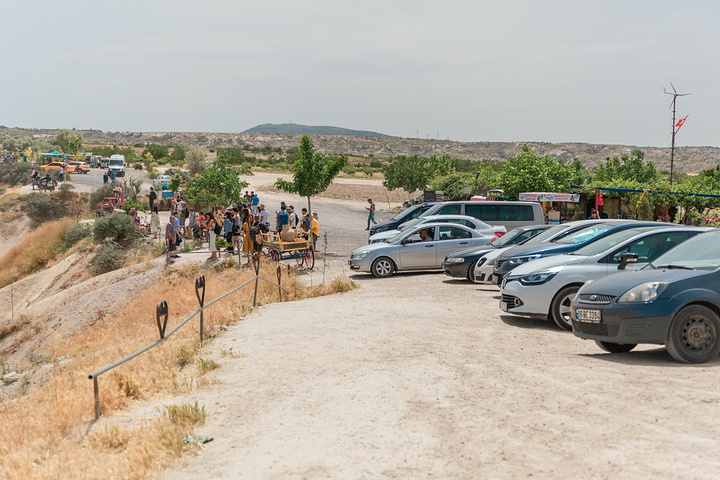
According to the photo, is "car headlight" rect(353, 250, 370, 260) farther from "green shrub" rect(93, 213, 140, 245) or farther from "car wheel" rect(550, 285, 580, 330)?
"green shrub" rect(93, 213, 140, 245)

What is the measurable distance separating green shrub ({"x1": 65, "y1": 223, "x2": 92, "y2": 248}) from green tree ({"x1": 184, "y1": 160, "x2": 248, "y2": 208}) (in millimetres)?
8039

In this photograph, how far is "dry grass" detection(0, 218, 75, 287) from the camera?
1383 inches

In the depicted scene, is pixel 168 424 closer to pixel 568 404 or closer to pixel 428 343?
pixel 568 404

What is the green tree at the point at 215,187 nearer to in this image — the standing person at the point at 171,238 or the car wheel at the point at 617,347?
the standing person at the point at 171,238

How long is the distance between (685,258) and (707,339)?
49.1 inches

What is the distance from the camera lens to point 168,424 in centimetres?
642

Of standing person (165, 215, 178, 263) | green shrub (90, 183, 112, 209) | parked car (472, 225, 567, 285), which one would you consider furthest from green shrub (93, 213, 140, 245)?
parked car (472, 225, 567, 285)

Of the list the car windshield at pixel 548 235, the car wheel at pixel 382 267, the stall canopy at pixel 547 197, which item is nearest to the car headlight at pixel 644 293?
the car windshield at pixel 548 235

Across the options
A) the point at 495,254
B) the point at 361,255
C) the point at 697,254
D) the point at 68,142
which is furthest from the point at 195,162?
the point at 697,254

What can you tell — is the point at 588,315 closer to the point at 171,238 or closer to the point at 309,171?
the point at 171,238

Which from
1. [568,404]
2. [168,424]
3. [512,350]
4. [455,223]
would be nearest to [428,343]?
[512,350]

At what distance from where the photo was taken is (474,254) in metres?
18.3

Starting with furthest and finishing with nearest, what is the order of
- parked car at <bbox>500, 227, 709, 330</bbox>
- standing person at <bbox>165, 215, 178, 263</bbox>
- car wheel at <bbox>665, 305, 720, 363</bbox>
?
standing person at <bbox>165, 215, 178, 263</bbox> → parked car at <bbox>500, 227, 709, 330</bbox> → car wheel at <bbox>665, 305, 720, 363</bbox>

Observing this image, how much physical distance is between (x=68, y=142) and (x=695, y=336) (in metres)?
128
